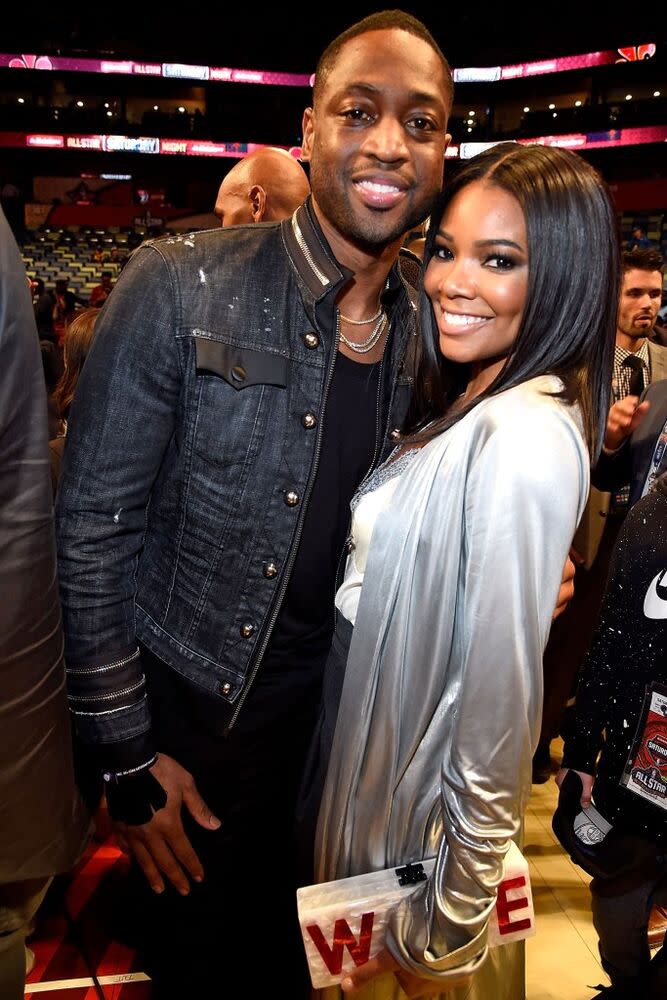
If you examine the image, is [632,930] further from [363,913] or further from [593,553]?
[593,553]

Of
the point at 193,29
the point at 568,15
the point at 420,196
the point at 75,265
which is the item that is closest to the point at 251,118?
the point at 193,29

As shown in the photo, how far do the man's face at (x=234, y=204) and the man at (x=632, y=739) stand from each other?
2.14 m

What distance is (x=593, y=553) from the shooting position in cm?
369

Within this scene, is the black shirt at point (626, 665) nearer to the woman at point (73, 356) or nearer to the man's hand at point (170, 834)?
the man's hand at point (170, 834)

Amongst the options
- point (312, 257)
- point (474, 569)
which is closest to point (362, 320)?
point (312, 257)

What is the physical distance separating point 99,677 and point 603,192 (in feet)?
4.05

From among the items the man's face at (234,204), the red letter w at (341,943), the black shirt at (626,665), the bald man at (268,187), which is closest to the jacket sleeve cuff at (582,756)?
the black shirt at (626,665)

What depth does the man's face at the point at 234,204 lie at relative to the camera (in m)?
3.22

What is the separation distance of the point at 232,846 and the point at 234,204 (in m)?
2.56

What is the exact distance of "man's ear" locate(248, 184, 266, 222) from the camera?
3049 millimetres

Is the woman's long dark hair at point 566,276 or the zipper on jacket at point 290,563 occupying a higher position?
the woman's long dark hair at point 566,276

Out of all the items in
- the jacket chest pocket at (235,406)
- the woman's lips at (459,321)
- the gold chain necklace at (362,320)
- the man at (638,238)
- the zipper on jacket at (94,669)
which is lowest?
the zipper on jacket at (94,669)

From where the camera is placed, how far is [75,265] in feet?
78.1

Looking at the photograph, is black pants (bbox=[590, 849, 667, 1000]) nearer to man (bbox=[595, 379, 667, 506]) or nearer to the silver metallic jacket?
the silver metallic jacket
